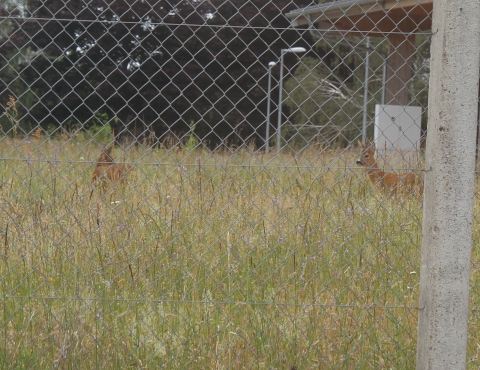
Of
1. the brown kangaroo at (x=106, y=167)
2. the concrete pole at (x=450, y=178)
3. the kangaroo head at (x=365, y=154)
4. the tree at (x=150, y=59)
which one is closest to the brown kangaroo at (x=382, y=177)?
the kangaroo head at (x=365, y=154)

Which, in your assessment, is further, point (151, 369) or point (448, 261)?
point (151, 369)

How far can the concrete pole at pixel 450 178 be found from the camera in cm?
162

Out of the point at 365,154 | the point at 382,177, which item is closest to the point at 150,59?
the point at 365,154

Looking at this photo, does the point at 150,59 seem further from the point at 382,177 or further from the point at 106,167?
the point at 382,177

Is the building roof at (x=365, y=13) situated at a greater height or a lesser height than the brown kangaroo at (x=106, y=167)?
greater

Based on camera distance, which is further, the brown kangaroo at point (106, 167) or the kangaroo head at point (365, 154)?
the brown kangaroo at point (106, 167)

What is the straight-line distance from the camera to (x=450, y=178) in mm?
1635

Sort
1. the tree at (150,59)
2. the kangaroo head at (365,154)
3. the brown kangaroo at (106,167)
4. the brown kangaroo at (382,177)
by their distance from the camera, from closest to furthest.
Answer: the kangaroo head at (365,154) < the brown kangaroo at (382,177) < the brown kangaroo at (106,167) < the tree at (150,59)

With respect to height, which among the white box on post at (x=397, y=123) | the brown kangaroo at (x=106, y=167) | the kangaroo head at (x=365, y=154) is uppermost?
the white box on post at (x=397, y=123)

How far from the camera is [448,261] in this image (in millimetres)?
1646

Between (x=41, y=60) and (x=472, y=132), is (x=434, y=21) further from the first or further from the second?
(x=41, y=60)

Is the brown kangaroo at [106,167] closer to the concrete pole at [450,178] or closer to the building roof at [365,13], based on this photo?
the building roof at [365,13]

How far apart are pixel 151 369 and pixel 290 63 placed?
22.0m

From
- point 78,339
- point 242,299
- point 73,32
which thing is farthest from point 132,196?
point 73,32
